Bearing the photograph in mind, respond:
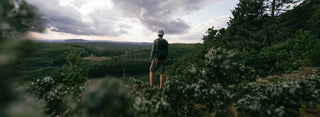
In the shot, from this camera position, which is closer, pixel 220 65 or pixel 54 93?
pixel 220 65

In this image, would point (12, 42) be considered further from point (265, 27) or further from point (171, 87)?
point (265, 27)

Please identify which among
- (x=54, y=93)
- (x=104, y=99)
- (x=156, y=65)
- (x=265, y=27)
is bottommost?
(x=54, y=93)

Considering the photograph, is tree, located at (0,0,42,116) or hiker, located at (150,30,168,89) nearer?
tree, located at (0,0,42,116)

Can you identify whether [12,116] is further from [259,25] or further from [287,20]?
[287,20]

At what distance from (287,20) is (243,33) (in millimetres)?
7329

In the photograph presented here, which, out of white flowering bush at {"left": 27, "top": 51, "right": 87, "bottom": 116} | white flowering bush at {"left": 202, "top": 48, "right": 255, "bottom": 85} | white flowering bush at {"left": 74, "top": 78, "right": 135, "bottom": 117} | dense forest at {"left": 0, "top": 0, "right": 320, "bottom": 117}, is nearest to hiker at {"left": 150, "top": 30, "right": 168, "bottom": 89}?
dense forest at {"left": 0, "top": 0, "right": 320, "bottom": 117}

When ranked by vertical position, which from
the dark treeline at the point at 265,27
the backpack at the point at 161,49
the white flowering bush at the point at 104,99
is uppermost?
the dark treeline at the point at 265,27

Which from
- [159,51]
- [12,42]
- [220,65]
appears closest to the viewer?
[12,42]

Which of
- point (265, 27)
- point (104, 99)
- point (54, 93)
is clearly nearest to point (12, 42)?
point (104, 99)

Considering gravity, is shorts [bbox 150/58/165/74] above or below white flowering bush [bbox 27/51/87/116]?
above

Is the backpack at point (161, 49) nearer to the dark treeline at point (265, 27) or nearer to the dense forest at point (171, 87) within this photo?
the dense forest at point (171, 87)

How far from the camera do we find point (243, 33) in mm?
16625

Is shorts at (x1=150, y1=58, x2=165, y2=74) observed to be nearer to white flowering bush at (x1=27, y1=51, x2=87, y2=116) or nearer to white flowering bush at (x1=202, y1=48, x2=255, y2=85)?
white flowering bush at (x1=202, y1=48, x2=255, y2=85)

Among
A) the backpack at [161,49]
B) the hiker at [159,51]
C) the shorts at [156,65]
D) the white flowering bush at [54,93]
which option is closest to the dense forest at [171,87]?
the white flowering bush at [54,93]
